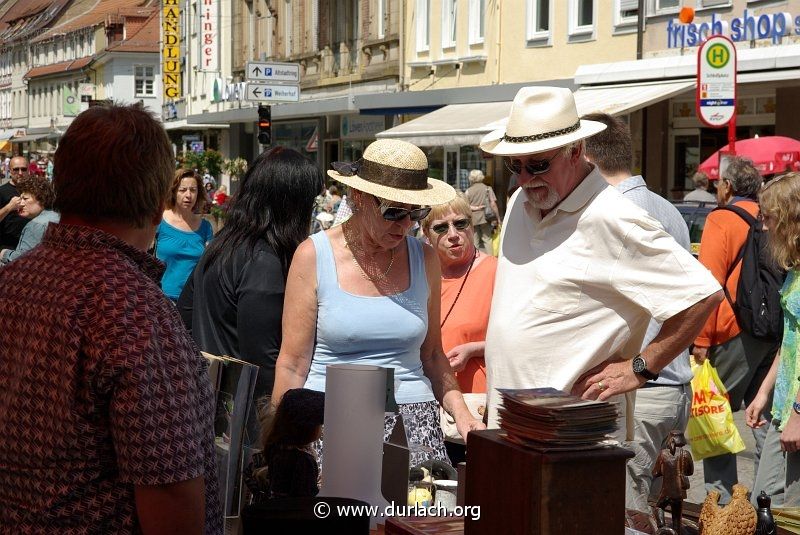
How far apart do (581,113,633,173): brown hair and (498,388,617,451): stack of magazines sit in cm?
239

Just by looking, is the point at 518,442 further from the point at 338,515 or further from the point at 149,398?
the point at 149,398

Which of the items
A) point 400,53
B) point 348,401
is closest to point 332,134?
point 400,53

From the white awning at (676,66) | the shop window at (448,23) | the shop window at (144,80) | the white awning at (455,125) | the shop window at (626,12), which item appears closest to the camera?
the white awning at (676,66)

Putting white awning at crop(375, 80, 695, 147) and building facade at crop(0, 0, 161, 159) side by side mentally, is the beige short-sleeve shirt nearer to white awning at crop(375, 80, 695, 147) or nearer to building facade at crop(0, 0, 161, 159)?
white awning at crop(375, 80, 695, 147)

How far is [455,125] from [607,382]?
1944cm

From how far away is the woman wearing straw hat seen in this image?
4.29m

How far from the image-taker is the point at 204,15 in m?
47.1

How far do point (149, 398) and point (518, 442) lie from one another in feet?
2.51

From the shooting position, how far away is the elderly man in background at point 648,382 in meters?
4.86

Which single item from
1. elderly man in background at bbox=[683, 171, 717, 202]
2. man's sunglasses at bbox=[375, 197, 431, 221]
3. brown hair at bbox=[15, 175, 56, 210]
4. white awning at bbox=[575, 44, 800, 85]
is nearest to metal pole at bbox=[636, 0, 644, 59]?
white awning at bbox=[575, 44, 800, 85]

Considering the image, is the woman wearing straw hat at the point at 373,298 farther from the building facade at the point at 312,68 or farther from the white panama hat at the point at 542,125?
the building facade at the point at 312,68

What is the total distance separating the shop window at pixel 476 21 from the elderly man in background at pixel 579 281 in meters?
23.2

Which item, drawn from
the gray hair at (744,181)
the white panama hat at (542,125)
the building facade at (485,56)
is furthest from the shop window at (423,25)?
the white panama hat at (542,125)

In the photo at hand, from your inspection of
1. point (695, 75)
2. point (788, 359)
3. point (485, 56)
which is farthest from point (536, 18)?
point (788, 359)
